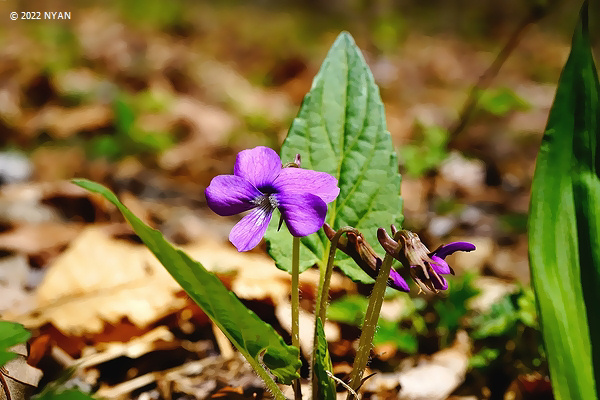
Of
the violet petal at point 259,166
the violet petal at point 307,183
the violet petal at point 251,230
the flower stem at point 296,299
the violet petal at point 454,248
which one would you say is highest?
the violet petal at point 259,166

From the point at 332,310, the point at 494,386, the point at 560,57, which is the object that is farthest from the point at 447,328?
the point at 560,57

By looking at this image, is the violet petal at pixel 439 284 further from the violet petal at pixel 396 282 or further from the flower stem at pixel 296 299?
the flower stem at pixel 296 299

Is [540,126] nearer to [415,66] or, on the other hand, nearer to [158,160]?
[415,66]

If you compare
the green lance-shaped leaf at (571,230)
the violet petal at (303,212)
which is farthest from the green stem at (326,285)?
the green lance-shaped leaf at (571,230)

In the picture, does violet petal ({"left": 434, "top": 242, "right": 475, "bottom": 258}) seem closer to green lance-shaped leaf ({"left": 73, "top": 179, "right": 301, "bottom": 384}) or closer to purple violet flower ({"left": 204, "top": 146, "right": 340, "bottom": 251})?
purple violet flower ({"left": 204, "top": 146, "right": 340, "bottom": 251})

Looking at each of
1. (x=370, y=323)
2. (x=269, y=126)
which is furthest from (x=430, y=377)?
(x=269, y=126)

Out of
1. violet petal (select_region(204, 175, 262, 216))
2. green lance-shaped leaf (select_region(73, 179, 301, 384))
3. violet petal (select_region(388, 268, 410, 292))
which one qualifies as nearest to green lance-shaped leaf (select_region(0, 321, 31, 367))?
green lance-shaped leaf (select_region(73, 179, 301, 384))
